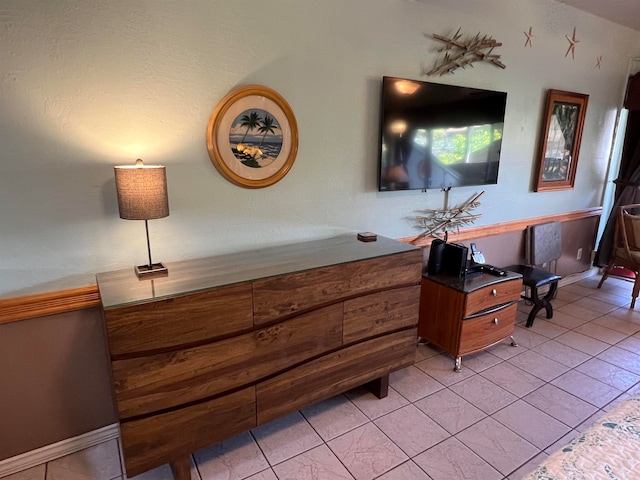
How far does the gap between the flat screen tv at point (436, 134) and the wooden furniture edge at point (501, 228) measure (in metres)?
0.40

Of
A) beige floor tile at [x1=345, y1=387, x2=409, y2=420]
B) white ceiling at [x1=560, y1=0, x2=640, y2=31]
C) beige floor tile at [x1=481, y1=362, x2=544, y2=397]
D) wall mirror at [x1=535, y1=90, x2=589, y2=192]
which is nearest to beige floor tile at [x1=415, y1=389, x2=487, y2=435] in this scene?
beige floor tile at [x1=345, y1=387, x2=409, y2=420]

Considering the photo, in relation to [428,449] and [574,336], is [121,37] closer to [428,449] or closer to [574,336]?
[428,449]

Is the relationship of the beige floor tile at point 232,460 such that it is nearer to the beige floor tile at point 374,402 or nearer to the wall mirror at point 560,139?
the beige floor tile at point 374,402

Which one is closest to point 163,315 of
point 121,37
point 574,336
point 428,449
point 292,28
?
point 121,37

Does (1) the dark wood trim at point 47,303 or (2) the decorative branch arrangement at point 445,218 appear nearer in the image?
(1) the dark wood trim at point 47,303

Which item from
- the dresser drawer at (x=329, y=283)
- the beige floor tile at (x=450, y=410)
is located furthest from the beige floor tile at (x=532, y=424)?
the dresser drawer at (x=329, y=283)

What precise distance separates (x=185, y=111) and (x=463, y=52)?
196 cm

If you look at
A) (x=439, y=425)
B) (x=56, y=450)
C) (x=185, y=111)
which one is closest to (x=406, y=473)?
(x=439, y=425)

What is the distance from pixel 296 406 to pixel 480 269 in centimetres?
167

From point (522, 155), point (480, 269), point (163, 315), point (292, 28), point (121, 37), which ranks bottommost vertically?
point (480, 269)

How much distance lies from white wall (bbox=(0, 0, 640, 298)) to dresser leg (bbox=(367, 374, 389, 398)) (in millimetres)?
923

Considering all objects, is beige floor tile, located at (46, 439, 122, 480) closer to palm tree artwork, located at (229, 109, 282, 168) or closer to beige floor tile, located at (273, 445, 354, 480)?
beige floor tile, located at (273, 445, 354, 480)

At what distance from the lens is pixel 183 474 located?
1588mm

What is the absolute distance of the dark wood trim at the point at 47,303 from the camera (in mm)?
1549
